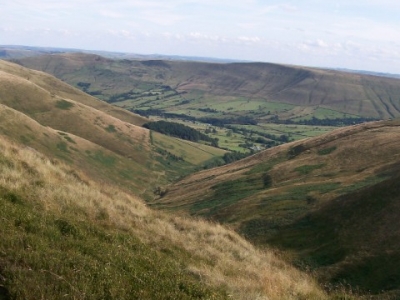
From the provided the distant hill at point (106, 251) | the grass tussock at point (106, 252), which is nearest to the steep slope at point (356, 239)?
the distant hill at point (106, 251)

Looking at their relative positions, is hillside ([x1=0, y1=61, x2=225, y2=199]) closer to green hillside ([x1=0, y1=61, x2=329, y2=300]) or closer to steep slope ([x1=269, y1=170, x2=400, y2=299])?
steep slope ([x1=269, y1=170, x2=400, y2=299])

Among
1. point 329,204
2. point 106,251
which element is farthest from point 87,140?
point 106,251

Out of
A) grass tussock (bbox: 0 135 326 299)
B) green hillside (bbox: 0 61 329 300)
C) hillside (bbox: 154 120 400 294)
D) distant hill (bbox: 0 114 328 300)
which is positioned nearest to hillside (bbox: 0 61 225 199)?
hillside (bbox: 154 120 400 294)

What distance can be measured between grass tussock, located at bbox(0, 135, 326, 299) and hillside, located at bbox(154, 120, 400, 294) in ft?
33.5

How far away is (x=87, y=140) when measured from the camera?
163250mm

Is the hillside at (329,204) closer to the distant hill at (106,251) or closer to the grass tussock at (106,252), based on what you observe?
the distant hill at (106,251)

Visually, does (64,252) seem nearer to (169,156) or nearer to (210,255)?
(210,255)

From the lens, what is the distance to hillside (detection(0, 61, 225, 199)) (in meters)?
134

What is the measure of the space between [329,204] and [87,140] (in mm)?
135916

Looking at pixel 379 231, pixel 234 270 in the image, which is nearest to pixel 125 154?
pixel 379 231

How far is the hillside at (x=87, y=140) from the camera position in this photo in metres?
134

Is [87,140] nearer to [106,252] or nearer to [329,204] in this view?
[329,204]

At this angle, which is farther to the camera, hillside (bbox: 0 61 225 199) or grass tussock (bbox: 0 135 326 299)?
hillside (bbox: 0 61 225 199)

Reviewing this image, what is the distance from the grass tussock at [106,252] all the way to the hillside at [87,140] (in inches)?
4071
